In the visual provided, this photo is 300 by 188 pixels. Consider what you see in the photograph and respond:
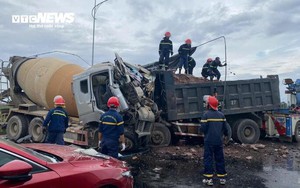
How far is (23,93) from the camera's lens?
1262 cm

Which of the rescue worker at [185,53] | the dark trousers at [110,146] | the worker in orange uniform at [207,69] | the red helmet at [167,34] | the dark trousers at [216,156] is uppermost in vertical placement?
the red helmet at [167,34]

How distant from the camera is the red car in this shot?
283 cm

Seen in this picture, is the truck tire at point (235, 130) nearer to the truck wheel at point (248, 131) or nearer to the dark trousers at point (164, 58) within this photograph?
the truck wheel at point (248, 131)

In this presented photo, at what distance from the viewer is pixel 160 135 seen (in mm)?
9797

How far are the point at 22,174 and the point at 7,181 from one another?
0.43 ft

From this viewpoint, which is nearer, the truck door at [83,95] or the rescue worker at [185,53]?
the truck door at [83,95]

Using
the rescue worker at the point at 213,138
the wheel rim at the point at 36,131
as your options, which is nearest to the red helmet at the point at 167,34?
the wheel rim at the point at 36,131

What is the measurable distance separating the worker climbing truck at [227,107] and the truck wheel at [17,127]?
4597mm

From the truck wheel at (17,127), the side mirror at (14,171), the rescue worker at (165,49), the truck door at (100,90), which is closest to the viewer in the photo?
the side mirror at (14,171)

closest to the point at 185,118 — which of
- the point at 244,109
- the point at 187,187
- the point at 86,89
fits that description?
the point at 244,109

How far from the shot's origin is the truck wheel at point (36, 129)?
10625mm

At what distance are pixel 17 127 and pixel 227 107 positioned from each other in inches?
277

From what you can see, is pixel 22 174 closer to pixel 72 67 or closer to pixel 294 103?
pixel 72 67

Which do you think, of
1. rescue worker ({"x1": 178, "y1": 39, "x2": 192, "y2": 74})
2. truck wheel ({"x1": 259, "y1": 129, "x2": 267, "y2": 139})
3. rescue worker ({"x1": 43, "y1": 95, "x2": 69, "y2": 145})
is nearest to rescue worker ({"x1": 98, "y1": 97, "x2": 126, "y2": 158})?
rescue worker ({"x1": 43, "y1": 95, "x2": 69, "y2": 145})
